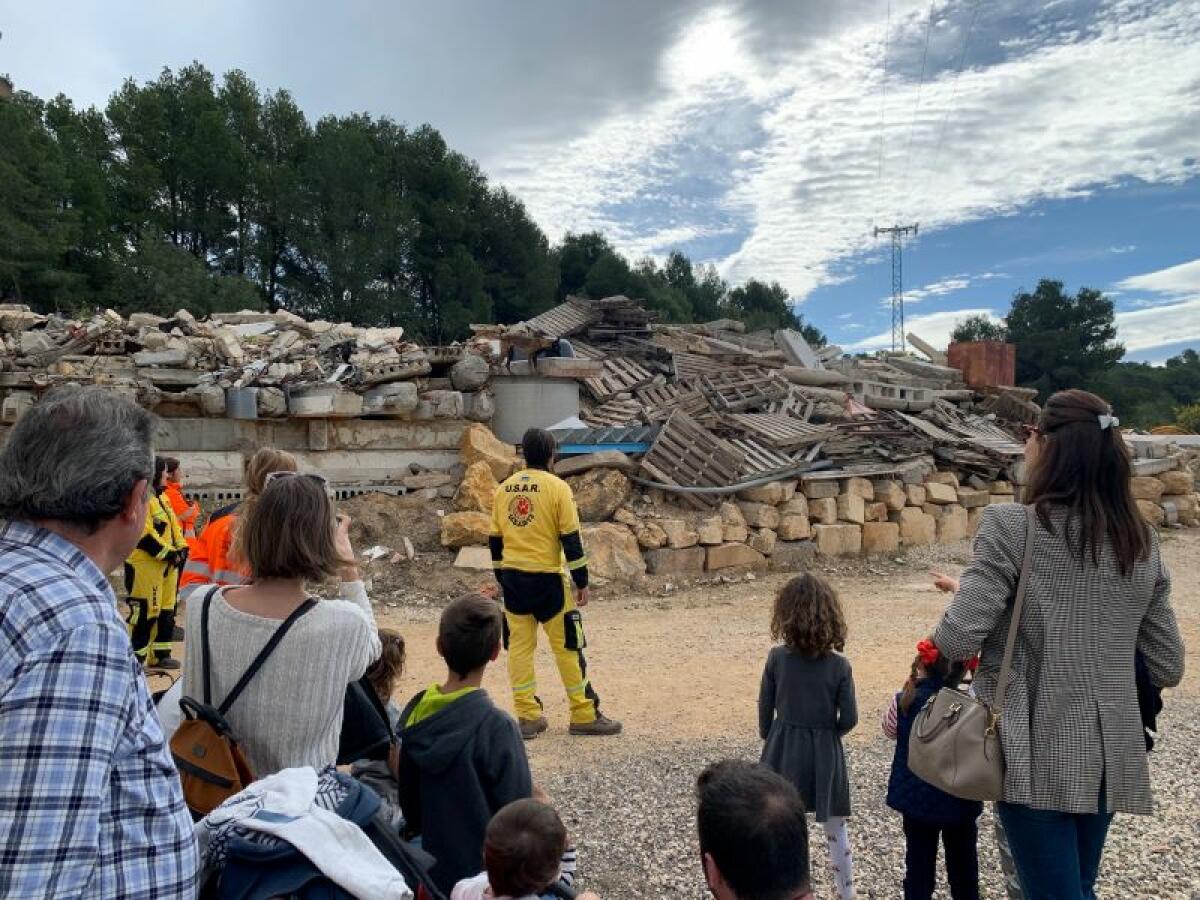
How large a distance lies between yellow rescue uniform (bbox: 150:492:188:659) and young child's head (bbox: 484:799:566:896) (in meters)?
5.07

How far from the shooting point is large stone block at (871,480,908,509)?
1203 cm

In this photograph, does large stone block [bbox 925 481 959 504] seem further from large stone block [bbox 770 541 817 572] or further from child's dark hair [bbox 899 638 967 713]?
A: child's dark hair [bbox 899 638 967 713]

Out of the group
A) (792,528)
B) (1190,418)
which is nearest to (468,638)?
(792,528)

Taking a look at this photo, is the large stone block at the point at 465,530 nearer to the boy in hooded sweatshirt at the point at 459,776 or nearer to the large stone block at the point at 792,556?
the large stone block at the point at 792,556

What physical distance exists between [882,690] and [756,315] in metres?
41.0

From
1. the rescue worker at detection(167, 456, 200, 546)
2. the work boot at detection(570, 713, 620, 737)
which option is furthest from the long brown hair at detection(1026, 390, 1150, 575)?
the rescue worker at detection(167, 456, 200, 546)

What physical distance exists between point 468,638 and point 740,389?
1158cm

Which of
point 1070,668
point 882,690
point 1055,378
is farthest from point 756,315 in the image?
point 1070,668

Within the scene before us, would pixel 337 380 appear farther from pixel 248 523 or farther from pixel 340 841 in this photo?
pixel 340 841

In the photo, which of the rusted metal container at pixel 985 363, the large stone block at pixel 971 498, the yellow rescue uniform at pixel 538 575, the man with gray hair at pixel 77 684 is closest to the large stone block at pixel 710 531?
the large stone block at pixel 971 498

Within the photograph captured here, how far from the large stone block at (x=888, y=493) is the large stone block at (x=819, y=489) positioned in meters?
0.90

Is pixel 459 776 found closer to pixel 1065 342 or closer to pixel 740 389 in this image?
pixel 740 389

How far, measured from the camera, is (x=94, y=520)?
143 centimetres

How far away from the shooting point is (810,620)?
126 inches
